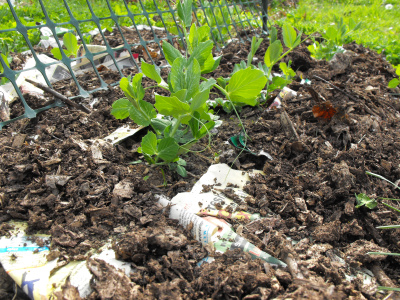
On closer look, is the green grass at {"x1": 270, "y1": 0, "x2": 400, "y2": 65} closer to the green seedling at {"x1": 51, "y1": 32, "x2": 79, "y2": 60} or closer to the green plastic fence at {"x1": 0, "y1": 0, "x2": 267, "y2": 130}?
the green plastic fence at {"x1": 0, "y1": 0, "x2": 267, "y2": 130}

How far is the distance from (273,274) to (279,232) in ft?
0.65

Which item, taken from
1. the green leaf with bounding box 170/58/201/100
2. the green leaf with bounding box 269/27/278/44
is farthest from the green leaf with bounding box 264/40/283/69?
the green leaf with bounding box 170/58/201/100

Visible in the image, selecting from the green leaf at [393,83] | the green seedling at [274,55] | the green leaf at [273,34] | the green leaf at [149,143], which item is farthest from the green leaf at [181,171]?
the green leaf at [393,83]

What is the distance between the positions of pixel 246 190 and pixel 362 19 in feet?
15.6

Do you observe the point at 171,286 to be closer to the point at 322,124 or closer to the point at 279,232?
the point at 279,232

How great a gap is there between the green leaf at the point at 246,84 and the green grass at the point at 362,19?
7.59 feet

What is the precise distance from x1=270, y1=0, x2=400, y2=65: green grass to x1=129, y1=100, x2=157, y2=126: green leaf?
256 cm

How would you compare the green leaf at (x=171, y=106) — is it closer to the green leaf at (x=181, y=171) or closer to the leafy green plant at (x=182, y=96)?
the leafy green plant at (x=182, y=96)

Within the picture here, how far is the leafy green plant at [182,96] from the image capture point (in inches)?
37.2

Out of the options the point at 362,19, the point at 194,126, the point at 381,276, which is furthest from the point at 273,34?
the point at 362,19

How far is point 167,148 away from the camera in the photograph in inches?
41.3

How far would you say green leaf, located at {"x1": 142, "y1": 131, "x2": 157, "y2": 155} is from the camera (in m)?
1.02

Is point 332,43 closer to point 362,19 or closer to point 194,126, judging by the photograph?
point 194,126

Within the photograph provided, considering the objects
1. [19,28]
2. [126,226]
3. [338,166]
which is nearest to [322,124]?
[338,166]
